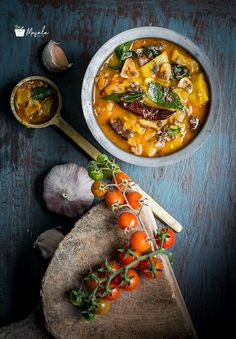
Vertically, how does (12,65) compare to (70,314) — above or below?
above

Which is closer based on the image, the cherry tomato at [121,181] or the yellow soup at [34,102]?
the cherry tomato at [121,181]

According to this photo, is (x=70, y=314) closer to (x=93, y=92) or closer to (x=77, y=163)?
(x=77, y=163)

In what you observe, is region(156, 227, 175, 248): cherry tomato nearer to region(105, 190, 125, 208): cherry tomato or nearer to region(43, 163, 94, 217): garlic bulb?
region(105, 190, 125, 208): cherry tomato

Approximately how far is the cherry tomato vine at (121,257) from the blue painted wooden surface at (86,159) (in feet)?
1.63

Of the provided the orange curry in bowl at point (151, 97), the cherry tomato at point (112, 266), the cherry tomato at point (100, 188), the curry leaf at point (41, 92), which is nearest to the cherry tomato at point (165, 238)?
the cherry tomato at point (112, 266)

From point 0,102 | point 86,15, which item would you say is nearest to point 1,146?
point 0,102

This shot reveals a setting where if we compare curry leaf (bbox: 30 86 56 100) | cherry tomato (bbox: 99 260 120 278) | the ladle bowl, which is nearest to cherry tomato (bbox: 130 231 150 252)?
cherry tomato (bbox: 99 260 120 278)

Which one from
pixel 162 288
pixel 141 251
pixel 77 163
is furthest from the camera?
pixel 77 163

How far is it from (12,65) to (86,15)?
555 millimetres

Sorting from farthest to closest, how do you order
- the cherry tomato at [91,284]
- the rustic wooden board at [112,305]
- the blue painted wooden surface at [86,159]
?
the blue painted wooden surface at [86,159]
the rustic wooden board at [112,305]
the cherry tomato at [91,284]

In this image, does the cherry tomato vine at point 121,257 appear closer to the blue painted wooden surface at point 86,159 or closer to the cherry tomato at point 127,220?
the cherry tomato at point 127,220

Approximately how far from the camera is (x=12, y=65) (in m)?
3.18

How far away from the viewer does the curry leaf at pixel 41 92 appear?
9.99ft

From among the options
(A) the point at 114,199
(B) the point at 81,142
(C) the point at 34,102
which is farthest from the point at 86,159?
(A) the point at 114,199
